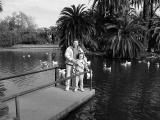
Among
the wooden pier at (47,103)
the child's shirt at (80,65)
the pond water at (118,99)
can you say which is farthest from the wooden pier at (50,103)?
the child's shirt at (80,65)

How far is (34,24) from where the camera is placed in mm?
124188

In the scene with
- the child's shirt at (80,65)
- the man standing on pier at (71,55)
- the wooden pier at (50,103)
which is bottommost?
the wooden pier at (50,103)

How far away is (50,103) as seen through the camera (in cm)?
966

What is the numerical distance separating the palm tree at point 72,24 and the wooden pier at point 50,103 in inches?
1137

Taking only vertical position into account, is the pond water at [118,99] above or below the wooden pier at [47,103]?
below

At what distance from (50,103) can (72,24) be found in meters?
31.6

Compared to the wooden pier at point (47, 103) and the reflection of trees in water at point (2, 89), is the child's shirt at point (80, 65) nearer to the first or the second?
the wooden pier at point (47, 103)

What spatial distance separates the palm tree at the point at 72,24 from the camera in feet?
133

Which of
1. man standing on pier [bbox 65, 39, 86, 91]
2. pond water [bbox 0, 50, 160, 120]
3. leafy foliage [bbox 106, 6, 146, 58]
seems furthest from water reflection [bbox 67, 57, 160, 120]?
leafy foliage [bbox 106, 6, 146, 58]

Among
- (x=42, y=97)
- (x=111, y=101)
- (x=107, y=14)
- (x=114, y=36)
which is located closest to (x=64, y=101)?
(x=42, y=97)

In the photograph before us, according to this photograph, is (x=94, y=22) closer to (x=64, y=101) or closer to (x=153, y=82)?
(x=153, y=82)

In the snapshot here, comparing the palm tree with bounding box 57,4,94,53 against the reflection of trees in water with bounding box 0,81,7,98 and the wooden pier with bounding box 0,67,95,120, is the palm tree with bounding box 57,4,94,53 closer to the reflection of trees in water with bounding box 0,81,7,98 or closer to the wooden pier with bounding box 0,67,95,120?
the reflection of trees in water with bounding box 0,81,7,98

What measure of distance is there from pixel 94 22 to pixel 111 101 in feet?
110

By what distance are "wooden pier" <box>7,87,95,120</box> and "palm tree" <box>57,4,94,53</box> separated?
2888 cm
